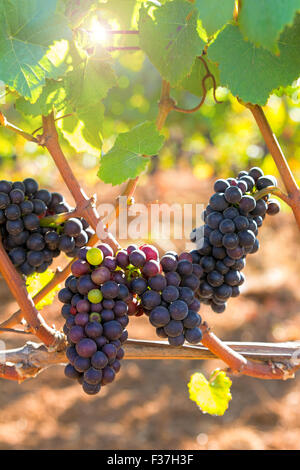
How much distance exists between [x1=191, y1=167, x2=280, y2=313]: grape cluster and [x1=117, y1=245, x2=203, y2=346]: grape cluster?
13cm

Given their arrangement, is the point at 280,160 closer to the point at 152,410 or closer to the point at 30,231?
the point at 30,231

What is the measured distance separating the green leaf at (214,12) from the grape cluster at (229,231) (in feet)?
1.07

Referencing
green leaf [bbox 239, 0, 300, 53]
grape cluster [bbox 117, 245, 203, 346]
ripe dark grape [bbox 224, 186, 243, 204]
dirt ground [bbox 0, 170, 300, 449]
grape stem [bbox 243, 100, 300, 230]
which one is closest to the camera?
green leaf [bbox 239, 0, 300, 53]

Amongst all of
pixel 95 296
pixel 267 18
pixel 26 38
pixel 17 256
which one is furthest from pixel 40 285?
pixel 267 18

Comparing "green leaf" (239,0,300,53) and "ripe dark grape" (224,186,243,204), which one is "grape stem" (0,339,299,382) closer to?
"ripe dark grape" (224,186,243,204)

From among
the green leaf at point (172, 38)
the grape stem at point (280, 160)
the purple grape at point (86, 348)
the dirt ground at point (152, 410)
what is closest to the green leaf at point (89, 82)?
the green leaf at point (172, 38)

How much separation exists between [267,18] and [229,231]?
419 mm

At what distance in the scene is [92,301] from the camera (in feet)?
2.85

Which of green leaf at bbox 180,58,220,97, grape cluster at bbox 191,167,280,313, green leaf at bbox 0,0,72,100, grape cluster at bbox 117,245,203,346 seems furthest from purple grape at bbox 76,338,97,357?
green leaf at bbox 180,58,220,97

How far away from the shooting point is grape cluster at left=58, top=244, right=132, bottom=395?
84 cm

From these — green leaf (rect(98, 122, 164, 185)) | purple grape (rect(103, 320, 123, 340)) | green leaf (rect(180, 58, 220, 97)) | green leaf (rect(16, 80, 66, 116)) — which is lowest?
purple grape (rect(103, 320, 123, 340))

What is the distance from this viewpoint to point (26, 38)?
3.18 ft

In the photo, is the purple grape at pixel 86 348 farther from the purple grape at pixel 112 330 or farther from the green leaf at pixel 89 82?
the green leaf at pixel 89 82
